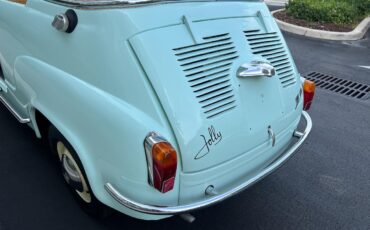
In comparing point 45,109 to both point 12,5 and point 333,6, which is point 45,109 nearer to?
point 12,5

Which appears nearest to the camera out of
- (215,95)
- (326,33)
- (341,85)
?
(215,95)

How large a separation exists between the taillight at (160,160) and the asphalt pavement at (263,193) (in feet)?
2.71

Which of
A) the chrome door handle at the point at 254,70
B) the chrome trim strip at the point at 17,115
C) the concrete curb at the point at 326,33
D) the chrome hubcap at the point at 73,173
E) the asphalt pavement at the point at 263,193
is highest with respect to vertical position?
the chrome trim strip at the point at 17,115

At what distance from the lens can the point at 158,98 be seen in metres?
1.95

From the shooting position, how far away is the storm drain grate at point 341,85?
4.98 metres

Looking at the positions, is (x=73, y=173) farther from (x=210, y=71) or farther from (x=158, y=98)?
(x=210, y=71)

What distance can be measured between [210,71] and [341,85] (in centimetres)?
369

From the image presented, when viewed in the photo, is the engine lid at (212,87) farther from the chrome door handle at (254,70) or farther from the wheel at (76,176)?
the wheel at (76,176)

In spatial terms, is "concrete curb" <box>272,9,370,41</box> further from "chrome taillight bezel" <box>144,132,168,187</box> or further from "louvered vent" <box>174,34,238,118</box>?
"chrome taillight bezel" <box>144,132,168,187</box>

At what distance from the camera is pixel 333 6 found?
8375 millimetres

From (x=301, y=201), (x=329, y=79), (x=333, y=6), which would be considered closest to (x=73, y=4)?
(x=301, y=201)

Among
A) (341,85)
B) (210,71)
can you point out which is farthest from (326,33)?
(210,71)

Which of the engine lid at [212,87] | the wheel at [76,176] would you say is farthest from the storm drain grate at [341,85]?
the wheel at [76,176]

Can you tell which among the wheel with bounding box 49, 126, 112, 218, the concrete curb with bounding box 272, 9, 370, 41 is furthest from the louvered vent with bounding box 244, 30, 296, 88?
the concrete curb with bounding box 272, 9, 370, 41
